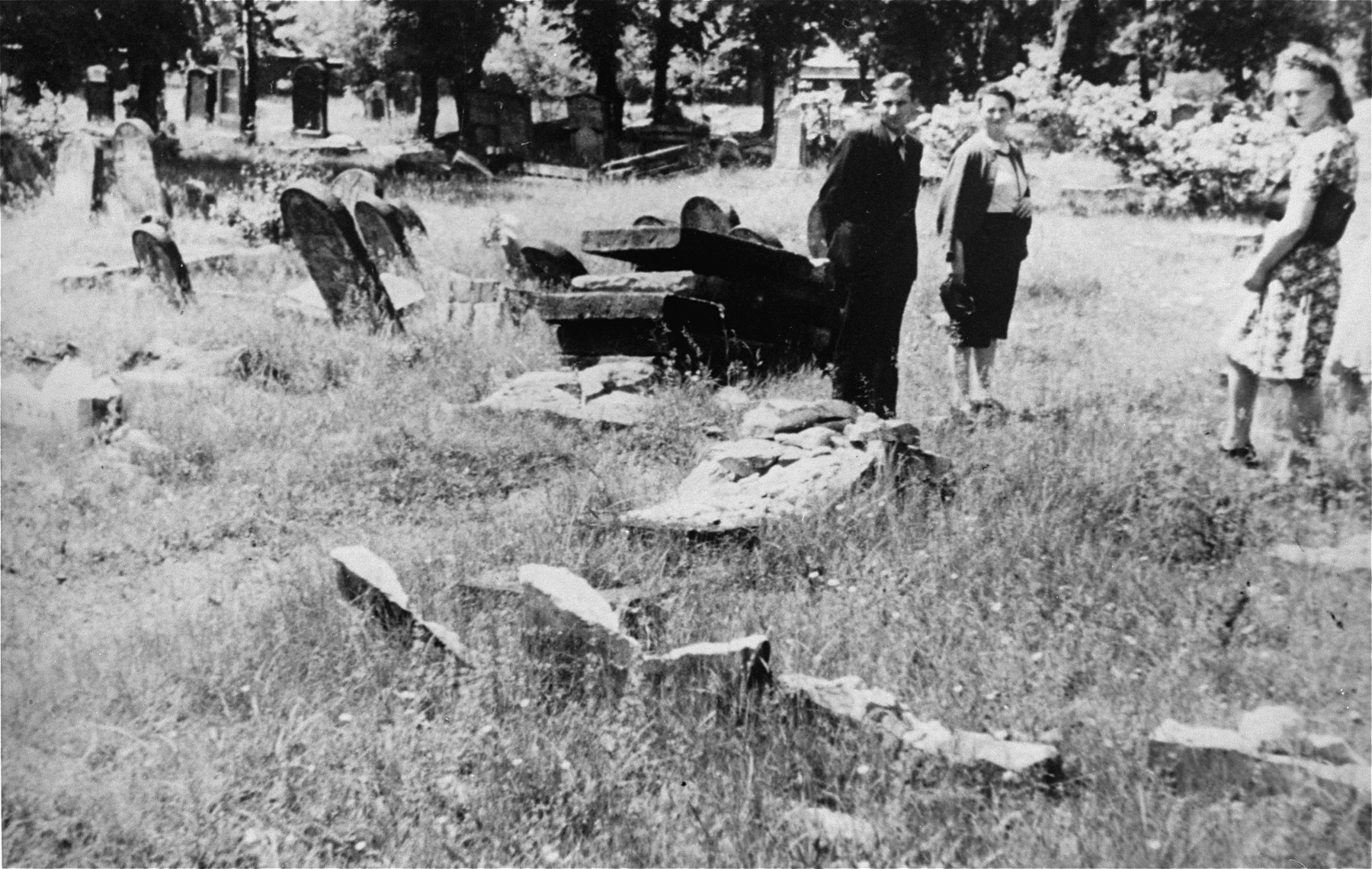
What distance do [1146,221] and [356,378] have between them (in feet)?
13.5

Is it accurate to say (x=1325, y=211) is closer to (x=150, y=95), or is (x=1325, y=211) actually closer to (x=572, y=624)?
(x=572, y=624)

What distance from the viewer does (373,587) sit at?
3.51 m

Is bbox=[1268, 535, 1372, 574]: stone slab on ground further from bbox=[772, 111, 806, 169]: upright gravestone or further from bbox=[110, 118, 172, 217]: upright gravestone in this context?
bbox=[110, 118, 172, 217]: upright gravestone

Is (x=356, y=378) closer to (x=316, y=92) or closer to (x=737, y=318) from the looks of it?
(x=737, y=318)

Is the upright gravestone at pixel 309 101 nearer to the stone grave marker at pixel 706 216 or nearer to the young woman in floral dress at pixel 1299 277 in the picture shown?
the stone grave marker at pixel 706 216

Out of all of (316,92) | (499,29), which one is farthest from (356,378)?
(316,92)

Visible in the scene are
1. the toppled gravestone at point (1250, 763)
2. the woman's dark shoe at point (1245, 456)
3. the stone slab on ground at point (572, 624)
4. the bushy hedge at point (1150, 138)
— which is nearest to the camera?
the toppled gravestone at point (1250, 763)

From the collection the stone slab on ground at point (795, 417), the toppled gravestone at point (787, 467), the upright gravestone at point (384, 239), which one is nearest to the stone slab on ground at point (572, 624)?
the toppled gravestone at point (787, 467)

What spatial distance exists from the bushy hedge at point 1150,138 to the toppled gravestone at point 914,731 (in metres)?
2.20

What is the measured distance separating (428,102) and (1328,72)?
8.38m

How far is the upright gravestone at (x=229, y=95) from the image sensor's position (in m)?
30.8

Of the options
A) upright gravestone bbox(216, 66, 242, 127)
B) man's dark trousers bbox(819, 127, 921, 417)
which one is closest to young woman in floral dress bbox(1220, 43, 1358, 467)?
man's dark trousers bbox(819, 127, 921, 417)

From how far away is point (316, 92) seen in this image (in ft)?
88.2

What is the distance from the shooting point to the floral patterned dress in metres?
3.37
